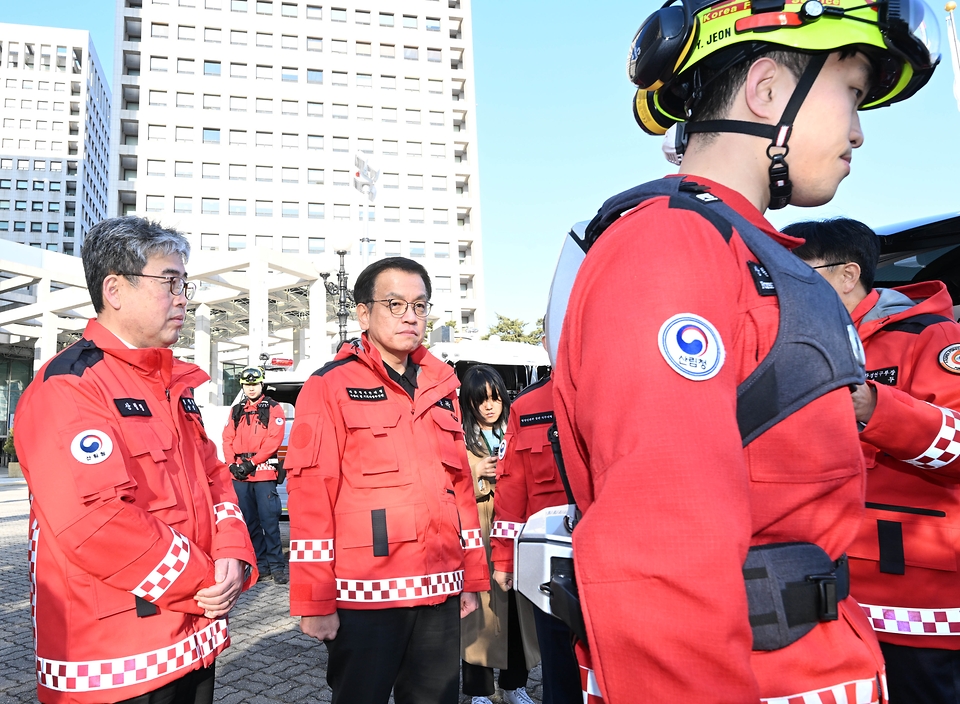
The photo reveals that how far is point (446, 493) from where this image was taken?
3252 millimetres

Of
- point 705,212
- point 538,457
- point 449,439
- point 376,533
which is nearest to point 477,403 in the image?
point 538,457

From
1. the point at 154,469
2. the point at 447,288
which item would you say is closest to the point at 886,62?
the point at 154,469

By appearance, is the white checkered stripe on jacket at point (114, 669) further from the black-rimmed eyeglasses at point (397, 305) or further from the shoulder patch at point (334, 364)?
the black-rimmed eyeglasses at point (397, 305)

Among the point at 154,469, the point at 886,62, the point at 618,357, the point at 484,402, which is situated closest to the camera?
the point at 618,357

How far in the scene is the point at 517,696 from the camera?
180 inches

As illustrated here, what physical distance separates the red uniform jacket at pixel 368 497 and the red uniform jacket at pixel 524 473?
0.98m

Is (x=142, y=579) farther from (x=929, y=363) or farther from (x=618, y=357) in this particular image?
(x=929, y=363)

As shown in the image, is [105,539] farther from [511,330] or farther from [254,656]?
[511,330]

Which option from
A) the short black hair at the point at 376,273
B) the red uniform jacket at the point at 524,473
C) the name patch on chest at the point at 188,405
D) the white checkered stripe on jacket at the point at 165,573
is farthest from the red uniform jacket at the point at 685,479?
the red uniform jacket at the point at 524,473

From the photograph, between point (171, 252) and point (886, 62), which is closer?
point (886, 62)

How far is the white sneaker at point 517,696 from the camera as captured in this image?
4.53m

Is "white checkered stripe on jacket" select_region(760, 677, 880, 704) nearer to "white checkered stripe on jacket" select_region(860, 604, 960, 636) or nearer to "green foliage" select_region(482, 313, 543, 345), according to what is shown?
"white checkered stripe on jacket" select_region(860, 604, 960, 636)

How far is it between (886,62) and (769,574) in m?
1.08

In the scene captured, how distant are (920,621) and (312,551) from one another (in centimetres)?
227
